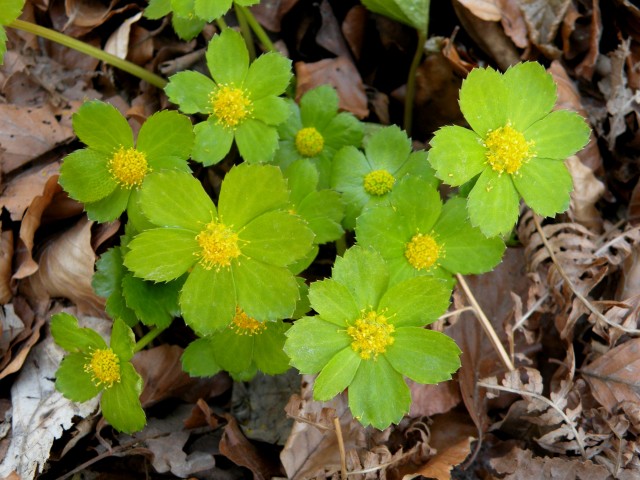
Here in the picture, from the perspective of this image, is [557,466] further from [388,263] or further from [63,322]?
[63,322]

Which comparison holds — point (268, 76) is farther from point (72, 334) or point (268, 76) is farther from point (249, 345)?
point (72, 334)

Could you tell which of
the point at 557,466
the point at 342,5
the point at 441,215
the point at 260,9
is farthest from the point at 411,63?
the point at 557,466

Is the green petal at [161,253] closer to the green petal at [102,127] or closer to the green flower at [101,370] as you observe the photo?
the green flower at [101,370]

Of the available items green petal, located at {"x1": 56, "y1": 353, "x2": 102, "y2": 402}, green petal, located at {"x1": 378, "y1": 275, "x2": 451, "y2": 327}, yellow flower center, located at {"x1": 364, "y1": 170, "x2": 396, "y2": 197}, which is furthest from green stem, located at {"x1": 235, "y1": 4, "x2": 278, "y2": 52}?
green petal, located at {"x1": 56, "y1": 353, "x2": 102, "y2": 402}

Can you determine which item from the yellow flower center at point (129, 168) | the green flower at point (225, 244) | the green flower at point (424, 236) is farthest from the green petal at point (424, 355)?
the yellow flower center at point (129, 168)

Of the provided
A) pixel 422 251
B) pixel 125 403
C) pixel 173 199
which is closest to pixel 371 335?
pixel 422 251

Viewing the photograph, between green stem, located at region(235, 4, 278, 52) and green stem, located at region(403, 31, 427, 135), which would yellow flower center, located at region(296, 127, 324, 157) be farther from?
green stem, located at region(403, 31, 427, 135)
